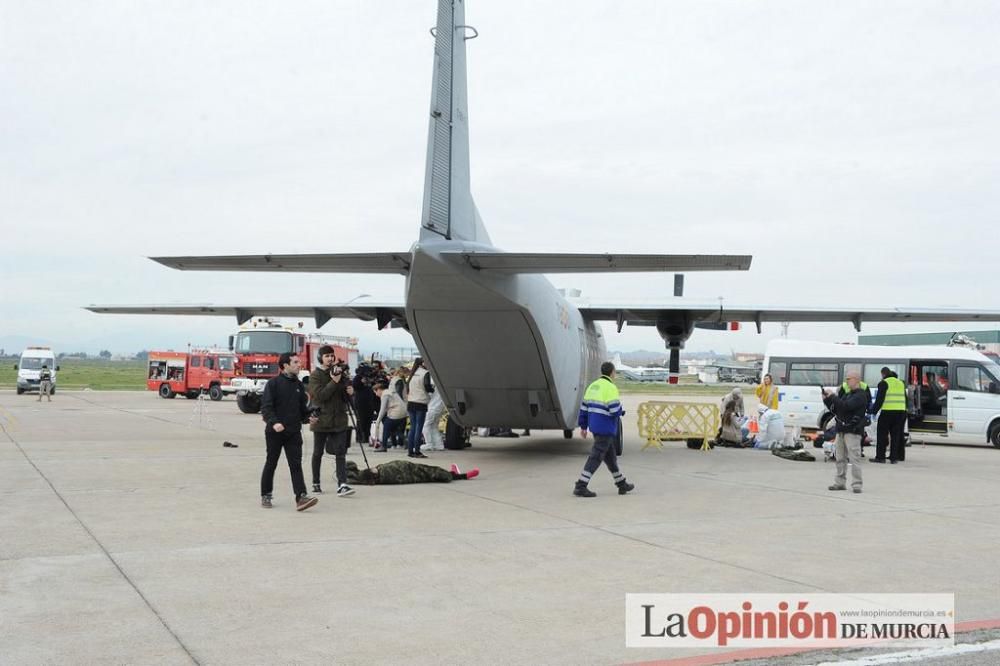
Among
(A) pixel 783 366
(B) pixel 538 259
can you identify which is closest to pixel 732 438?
(A) pixel 783 366

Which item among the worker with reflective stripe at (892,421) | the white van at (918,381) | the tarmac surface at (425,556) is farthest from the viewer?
the white van at (918,381)

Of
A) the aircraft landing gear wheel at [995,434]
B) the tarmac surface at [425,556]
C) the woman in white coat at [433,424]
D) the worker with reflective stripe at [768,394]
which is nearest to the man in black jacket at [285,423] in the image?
the tarmac surface at [425,556]

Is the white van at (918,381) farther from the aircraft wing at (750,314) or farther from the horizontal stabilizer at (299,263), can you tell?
the horizontal stabilizer at (299,263)

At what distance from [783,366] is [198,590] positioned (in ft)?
65.2

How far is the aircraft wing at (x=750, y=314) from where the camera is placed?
18.6m

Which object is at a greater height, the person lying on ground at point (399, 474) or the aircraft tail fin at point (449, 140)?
the aircraft tail fin at point (449, 140)

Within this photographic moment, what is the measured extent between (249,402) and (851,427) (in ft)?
70.2

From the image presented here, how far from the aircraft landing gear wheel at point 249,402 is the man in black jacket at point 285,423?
19288 millimetres

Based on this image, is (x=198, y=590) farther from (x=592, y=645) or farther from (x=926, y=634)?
(x=926, y=634)

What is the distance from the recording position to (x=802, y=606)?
19.4ft

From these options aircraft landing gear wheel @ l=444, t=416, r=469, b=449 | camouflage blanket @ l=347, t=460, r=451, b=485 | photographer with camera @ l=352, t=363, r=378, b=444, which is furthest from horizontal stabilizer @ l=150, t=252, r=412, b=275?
aircraft landing gear wheel @ l=444, t=416, r=469, b=449

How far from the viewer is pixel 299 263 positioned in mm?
11594

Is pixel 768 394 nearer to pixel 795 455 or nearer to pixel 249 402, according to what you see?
pixel 795 455

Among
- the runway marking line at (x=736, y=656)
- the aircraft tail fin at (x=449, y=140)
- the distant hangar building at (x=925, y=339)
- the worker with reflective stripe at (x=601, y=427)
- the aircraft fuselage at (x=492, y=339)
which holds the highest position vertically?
the aircraft tail fin at (x=449, y=140)
